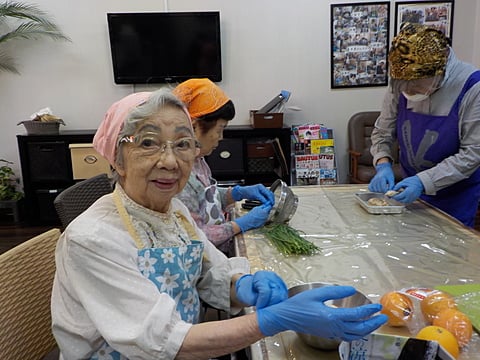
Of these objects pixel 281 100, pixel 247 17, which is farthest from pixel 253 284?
pixel 247 17

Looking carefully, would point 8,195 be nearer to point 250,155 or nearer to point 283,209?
point 250,155

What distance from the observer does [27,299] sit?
110 cm

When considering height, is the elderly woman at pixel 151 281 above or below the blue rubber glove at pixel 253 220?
above

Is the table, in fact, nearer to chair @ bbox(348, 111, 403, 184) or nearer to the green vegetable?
the green vegetable

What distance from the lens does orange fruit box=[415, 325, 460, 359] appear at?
80 centimetres

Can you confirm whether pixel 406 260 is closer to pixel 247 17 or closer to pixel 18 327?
pixel 18 327

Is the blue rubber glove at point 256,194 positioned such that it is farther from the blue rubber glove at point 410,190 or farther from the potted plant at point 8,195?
the potted plant at point 8,195

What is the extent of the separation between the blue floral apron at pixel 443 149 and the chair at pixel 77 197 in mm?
1355

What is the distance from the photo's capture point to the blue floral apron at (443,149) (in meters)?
1.73

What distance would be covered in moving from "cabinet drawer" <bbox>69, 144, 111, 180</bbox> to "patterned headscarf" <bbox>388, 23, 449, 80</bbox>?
2865mm

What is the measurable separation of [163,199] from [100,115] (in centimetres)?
347

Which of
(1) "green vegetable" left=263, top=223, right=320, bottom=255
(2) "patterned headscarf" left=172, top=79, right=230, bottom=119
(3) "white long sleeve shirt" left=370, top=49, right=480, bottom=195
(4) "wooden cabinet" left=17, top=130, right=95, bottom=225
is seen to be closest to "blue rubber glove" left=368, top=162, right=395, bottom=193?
(3) "white long sleeve shirt" left=370, top=49, right=480, bottom=195

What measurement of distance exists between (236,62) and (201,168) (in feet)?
8.69

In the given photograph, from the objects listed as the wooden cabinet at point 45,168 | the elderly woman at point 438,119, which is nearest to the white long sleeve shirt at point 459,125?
the elderly woman at point 438,119
